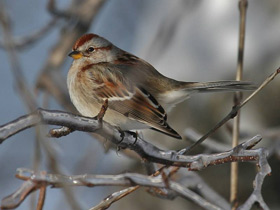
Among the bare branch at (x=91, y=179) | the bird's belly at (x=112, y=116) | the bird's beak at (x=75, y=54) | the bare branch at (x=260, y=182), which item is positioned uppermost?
the bird's beak at (x=75, y=54)

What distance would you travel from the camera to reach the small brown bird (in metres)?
2.84

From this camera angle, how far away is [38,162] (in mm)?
Result: 1585

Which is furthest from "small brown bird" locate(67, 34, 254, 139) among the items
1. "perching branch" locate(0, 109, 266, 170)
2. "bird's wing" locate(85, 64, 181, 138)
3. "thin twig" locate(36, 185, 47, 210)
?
"thin twig" locate(36, 185, 47, 210)

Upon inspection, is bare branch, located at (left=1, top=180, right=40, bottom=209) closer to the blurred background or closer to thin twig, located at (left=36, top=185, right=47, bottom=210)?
thin twig, located at (left=36, top=185, right=47, bottom=210)

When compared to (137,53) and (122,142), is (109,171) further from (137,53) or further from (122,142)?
(122,142)

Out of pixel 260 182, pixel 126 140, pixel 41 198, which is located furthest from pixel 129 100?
pixel 41 198

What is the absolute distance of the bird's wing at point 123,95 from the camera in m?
2.87

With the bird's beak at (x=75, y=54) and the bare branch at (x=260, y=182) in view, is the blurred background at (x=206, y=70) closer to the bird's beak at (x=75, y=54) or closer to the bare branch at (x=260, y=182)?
the bird's beak at (x=75, y=54)

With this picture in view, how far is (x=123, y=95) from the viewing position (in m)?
2.97

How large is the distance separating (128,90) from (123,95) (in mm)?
39

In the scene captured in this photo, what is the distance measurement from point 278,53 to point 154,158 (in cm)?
185

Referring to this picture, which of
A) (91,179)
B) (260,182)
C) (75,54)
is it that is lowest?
(260,182)

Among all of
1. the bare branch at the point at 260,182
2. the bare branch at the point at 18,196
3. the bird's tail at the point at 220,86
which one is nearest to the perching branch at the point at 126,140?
the bare branch at the point at 260,182

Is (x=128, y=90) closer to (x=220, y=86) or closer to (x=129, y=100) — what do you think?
(x=129, y=100)
